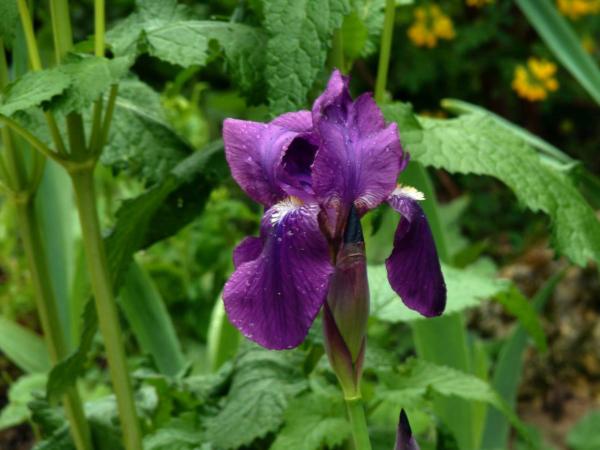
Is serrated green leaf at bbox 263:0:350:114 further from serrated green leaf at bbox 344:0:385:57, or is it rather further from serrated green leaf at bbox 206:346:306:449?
serrated green leaf at bbox 206:346:306:449

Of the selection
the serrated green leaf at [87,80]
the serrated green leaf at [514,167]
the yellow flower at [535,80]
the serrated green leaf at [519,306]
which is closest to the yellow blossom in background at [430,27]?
the yellow flower at [535,80]

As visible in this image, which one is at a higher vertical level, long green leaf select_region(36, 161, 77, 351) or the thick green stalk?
the thick green stalk

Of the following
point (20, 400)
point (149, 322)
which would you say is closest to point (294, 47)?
point (149, 322)

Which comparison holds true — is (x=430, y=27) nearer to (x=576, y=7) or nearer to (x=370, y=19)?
(x=576, y=7)

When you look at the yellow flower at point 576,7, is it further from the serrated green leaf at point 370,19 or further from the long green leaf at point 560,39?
the serrated green leaf at point 370,19

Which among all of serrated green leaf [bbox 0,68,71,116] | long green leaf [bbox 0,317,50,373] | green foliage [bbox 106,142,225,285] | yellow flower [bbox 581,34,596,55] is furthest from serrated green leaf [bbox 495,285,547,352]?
yellow flower [bbox 581,34,596,55]

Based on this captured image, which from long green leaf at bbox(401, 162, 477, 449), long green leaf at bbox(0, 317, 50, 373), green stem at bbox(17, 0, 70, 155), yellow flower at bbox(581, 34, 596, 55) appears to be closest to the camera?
green stem at bbox(17, 0, 70, 155)
